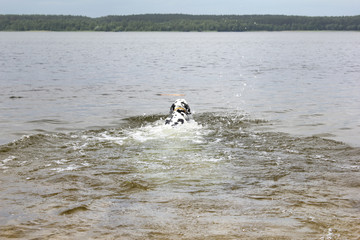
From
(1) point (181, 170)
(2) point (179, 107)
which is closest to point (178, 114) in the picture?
(2) point (179, 107)

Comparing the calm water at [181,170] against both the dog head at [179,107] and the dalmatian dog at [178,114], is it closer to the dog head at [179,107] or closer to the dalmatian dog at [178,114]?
the dalmatian dog at [178,114]

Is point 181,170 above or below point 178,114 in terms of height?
below

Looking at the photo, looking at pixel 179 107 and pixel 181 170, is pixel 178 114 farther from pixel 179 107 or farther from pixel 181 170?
pixel 181 170

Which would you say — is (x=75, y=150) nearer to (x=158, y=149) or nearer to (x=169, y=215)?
(x=158, y=149)

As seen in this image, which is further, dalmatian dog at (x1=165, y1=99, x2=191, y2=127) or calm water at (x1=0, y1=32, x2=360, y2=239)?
dalmatian dog at (x1=165, y1=99, x2=191, y2=127)

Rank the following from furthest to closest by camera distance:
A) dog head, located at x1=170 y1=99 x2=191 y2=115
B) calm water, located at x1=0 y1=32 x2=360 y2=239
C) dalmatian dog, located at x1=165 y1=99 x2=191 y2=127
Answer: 1. dog head, located at x1=170 y1=99 x2=191 y2=115
2. dalmatian dog, located at x1=165 y1=99 x2=191 y2=127
3. calm water, located at x1=0 y1=32 x2=360 y2=239

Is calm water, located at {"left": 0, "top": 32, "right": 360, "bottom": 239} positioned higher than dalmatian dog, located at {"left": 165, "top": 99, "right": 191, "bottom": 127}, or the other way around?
dalmatian dog, located at {"left": 165, "top": 99, "right": 191, "bottom": 127}

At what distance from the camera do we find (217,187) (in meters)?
7.23

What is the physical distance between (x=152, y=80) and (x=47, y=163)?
798 inches

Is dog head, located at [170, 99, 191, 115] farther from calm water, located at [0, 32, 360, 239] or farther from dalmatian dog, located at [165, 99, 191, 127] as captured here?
calm water, located at [0, 32, 360, 239]

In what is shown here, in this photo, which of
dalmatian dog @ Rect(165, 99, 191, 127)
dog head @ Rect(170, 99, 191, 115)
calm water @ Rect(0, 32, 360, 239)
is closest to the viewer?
calm water @ Rect(0, 32, 360, 239)

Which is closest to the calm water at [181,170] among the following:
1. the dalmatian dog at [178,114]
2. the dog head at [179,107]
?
the dalmatian dog at [178,114]

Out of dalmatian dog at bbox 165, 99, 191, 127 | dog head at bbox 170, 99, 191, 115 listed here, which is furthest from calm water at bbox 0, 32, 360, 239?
dog head at bbox 170, 99, 191, 115

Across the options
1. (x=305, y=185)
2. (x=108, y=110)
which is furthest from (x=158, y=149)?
(x=108, y=110)
